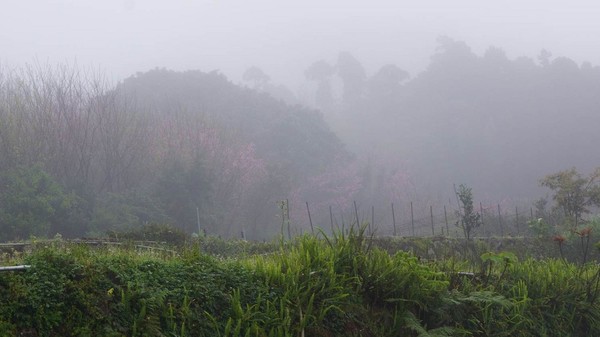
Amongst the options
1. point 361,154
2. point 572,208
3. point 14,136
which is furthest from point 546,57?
point 14,136

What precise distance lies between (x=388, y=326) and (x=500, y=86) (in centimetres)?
5875

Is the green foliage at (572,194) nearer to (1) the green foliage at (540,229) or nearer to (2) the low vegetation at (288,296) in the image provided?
(1) the green foliage at (540,229)

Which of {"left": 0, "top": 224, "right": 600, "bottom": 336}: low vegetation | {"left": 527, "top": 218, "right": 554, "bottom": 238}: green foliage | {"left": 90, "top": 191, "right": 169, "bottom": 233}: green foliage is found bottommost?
{"left": 527, "top": 218, "right": 554, "bottom": 238}: green foliage

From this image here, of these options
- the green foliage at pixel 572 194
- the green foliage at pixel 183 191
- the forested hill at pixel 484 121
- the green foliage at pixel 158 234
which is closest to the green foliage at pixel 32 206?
the green foliage at pixel 183 191

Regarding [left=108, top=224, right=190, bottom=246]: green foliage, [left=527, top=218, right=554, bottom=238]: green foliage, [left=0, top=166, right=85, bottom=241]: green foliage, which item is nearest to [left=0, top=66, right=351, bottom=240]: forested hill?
[left=0, top=166, right=85, bottom=241]: green foliage

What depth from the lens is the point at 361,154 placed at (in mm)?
55469

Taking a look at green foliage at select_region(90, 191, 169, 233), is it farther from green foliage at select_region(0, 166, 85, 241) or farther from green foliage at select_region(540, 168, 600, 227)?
green foliage at select_region(540, 168, 600, 227)

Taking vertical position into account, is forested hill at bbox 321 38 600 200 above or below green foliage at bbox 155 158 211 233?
above

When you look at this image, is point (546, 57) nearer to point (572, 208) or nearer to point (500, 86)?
point (500, 86)

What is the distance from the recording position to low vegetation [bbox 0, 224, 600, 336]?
13.6 feet

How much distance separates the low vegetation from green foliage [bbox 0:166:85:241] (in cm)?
1720

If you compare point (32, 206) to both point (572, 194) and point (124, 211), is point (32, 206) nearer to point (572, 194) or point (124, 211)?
point (124, 211)

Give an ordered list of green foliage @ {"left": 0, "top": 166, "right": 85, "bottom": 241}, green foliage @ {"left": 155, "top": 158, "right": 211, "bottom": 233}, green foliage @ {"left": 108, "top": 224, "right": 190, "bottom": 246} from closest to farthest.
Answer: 1. green foliage @ {"left": 108, "top": 224, "right": 190, "bottom": 246}
2. green foliage @ {"left": 0, "top": 166, "right": 85, "bottom": 241}
3. green foliage @ {"left": 155, "top": 158, "right": 211, "bottom": 233}

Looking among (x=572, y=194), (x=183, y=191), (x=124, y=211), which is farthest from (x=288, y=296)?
(x=183, y=191)
